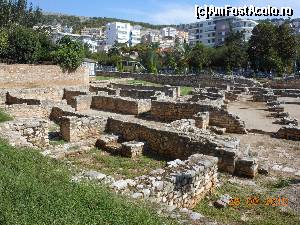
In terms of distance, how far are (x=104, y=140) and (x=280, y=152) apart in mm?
6458

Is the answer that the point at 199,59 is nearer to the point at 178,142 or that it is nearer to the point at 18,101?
the point at 18,101

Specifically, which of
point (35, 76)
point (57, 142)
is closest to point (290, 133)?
point (57, 142)

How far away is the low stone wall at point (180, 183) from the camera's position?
7.70 metres

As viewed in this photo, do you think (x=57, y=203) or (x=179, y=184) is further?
(x=179, y=184)

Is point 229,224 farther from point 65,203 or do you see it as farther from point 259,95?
point 259,95

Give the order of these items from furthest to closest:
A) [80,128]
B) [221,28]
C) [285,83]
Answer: [221,28]
[285,83]
[80,128]

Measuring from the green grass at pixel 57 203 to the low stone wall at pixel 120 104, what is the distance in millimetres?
14649

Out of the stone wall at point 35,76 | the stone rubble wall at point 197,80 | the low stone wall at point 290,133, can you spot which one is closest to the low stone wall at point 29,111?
the stone wall at point 35,76

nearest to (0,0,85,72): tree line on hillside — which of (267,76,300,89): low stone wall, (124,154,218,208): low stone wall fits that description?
(267,76,300,89): low stone wall

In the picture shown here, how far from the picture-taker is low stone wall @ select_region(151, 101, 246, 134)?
1777 cm

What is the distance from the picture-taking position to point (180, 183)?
8250mm

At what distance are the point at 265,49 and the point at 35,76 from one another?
41344 mm

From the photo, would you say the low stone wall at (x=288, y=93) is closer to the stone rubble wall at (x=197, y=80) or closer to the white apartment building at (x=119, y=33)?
the stone rubble wall at (x=197, y=80)

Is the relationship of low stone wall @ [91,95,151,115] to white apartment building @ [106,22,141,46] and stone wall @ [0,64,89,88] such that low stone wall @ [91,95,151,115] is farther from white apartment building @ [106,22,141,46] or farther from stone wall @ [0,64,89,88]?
white apartment building @ [106,22,141,46]
